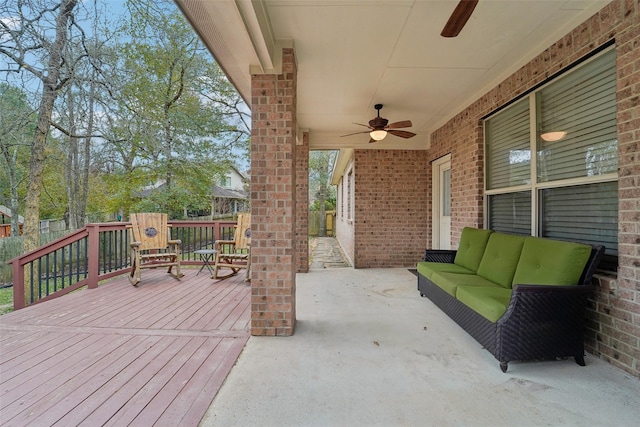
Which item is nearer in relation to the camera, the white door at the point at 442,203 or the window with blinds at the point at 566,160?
the window with blinds at the point at 566,160

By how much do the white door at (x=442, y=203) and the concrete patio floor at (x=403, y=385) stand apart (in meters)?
2.91

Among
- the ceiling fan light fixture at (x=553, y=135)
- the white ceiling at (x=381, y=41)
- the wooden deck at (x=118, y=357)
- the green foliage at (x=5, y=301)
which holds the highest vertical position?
the white ceiling at (x=381, y=41)

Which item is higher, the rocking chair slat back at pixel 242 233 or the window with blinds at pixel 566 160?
the window with blinds at pixel 566 160

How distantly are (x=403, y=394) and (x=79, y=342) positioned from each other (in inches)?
108

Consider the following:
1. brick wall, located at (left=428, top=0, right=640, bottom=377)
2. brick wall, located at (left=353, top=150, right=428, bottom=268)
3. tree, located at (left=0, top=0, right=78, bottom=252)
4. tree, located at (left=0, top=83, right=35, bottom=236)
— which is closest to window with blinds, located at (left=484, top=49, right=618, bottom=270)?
brick wall, located at (left=428, top=0, right=640, bottom=377)

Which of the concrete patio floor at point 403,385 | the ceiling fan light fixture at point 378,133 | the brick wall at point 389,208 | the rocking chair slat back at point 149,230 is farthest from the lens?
the brick wall at point 389,208

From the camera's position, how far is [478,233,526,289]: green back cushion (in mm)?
2803

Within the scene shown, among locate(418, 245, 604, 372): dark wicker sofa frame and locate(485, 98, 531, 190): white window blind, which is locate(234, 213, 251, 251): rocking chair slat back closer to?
locate(418, 245, 604, 372): dark wicker sofa frame

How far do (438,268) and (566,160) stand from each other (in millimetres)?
1726

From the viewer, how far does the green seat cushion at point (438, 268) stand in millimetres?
3428

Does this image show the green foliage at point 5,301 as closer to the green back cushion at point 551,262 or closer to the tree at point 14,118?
the tree at point 14,118

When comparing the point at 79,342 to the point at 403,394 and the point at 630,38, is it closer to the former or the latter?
the point at 403,394

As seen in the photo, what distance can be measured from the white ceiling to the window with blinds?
0.49 meters

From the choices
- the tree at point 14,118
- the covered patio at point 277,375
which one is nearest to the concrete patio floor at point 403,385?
the covered patio at point 277,375
